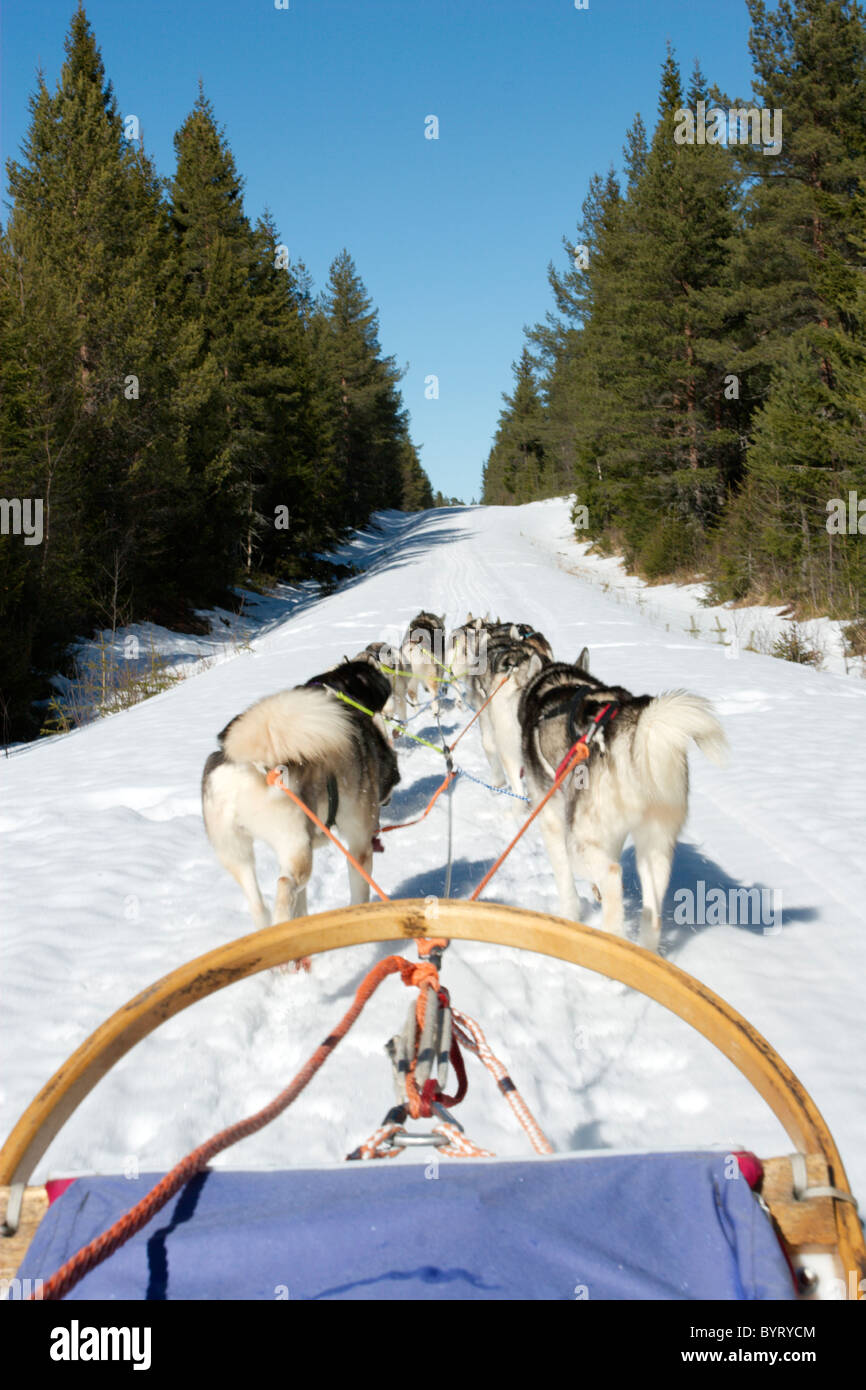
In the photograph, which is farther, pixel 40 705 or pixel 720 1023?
pixel 40 705

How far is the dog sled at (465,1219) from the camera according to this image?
1.31 m

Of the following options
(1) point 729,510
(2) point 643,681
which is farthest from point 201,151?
(2) point 643,681

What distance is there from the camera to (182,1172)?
1447 mm

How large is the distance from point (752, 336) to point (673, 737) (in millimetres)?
20729

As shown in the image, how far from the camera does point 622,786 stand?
3006 mm

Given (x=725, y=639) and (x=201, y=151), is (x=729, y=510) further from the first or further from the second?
(x=201, y=151)

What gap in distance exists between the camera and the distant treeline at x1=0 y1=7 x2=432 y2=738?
12844 millimetres

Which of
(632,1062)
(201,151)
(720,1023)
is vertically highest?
(201,151)

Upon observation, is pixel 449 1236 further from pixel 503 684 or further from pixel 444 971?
pixel 503 684

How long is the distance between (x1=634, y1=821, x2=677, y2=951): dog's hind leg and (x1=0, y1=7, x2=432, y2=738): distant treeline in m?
10.5

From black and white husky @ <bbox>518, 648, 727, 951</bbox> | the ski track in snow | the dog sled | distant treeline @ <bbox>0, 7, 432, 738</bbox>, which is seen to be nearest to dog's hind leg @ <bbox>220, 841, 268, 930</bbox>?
the ski track in snow
